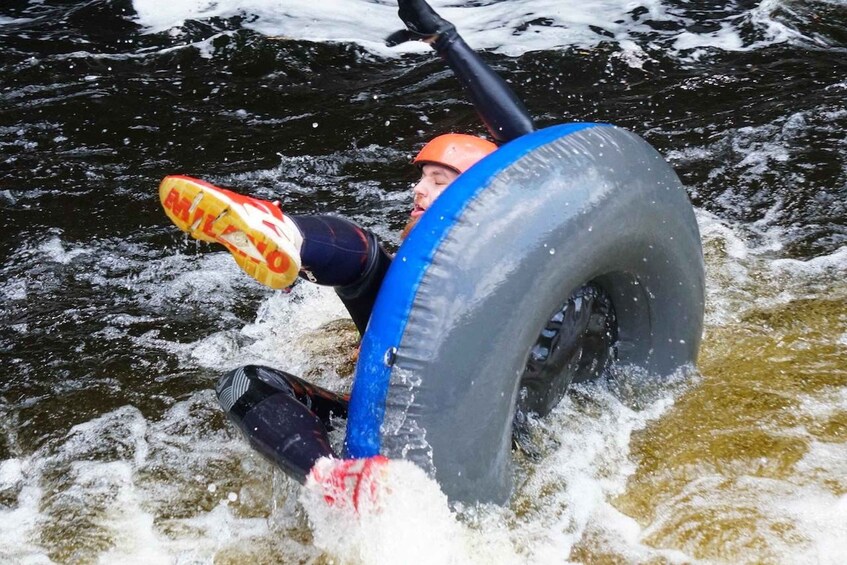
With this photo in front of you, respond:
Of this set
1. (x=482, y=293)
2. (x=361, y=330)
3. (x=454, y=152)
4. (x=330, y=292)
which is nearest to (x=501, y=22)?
(x=330, y=292)

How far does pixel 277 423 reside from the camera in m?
2.76

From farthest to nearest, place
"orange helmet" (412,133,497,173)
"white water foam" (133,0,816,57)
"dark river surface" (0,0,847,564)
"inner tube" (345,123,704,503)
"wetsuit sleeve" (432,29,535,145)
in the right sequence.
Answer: "white water foam" (133,0,816,57)
"wetsuit sleeve" (432,29,535,145)
"orange helmet" (412,133,497,173)
"dark river surface" (0,0,847,564)
"inner tube" (345,123,704,503)

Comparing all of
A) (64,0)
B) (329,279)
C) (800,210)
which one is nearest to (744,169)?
(800,210)

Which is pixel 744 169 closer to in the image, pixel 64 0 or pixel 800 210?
pixel 800 210

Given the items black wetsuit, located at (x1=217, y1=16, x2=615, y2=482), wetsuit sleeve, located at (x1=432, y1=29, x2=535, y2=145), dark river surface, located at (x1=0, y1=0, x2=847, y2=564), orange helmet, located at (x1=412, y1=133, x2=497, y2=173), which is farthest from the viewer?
wetsuit sleeve, located at (x1=432, y1=29, x2=535, y2=145)

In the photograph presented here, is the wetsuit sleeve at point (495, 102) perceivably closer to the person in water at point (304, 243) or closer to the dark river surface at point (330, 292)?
the person in water at point (304, 243)

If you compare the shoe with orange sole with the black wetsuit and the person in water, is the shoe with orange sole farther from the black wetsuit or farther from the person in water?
the black wetsuit

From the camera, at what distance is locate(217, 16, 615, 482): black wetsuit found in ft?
8.96

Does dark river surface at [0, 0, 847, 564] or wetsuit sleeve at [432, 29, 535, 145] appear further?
wetsuit sleeve at [432, 29, 535, 145]

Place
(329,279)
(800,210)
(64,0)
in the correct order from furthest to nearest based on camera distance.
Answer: (64,0), (800,210), (329,279)

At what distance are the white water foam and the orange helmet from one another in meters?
4.50

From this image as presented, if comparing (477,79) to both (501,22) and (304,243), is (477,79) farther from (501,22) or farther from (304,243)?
(501,22)

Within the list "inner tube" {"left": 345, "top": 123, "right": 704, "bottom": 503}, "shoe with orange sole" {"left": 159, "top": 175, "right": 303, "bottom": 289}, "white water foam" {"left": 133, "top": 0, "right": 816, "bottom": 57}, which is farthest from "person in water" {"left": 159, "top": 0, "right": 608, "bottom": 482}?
"white water foam" {"left": 133, "top": 0, "right": 816, "bottom": 57}

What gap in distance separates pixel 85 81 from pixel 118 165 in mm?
1545
